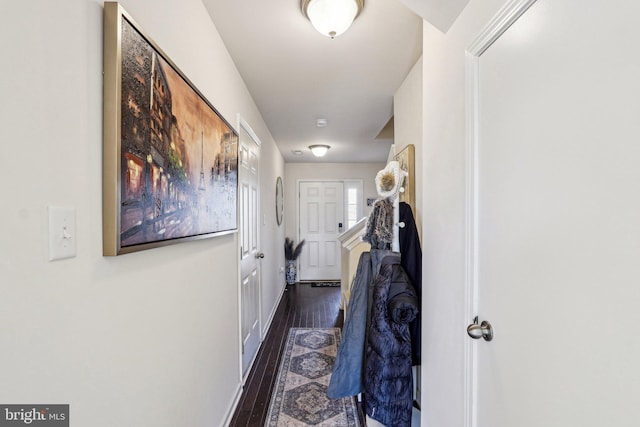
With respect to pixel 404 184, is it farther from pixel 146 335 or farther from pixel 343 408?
pixel 146 335

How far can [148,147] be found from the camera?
36.4 inches

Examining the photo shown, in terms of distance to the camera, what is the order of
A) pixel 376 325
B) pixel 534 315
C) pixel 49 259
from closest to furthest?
pixel 49 259
pixel 534 315
pixel 376 325

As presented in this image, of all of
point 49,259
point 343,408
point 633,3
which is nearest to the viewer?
point 633,3

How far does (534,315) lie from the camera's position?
74cm

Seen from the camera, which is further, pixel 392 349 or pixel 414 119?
pixel 414 119

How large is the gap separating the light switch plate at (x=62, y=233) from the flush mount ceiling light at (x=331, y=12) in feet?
4.48

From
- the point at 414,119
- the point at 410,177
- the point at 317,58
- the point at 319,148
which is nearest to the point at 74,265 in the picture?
the point at 317,58

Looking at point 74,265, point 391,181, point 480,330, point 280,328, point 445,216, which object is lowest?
point 280,328

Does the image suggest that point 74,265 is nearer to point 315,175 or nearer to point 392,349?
point 392,349

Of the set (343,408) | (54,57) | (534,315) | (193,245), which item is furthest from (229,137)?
(343,408)

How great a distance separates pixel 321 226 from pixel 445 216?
484cm

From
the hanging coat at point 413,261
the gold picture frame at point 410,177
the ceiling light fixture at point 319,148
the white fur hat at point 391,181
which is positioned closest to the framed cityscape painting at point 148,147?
the white fur hat at point 391,181

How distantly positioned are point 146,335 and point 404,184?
1.87m

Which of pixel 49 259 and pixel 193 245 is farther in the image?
pixel 193 245
